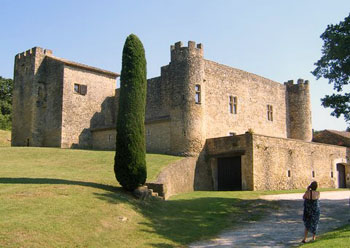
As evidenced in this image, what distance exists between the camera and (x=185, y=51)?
3067 centimetres

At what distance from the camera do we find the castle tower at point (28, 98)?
35781 millimetres

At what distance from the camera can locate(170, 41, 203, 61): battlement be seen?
3064cm

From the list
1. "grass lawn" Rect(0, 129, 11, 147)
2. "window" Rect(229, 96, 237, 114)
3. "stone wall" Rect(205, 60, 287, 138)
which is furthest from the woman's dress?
"grass lawn" Rect(0, 129, 11, 147)

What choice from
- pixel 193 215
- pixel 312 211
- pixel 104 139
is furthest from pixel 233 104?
pixel 312 211

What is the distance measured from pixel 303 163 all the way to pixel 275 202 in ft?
42.0

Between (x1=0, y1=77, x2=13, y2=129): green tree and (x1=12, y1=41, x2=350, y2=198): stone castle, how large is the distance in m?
24.3

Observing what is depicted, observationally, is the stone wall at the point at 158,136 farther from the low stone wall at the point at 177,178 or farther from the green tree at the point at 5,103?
the green tree at the point at 5,103

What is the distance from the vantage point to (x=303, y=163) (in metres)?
31.8

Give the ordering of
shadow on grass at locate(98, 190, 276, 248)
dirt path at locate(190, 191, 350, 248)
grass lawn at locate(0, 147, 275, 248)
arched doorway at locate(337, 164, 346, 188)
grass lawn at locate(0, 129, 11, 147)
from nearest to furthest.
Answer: grass lawn at locate(0, 147, 275, 248) < dirt path at locate(190, 191, 350, 248) < shadow on grass at locate(98, 190, 276, 248) < arched doorway at locate(337, 164, 346, 188) < grass lawn at locate(0, 129, 11, 147)

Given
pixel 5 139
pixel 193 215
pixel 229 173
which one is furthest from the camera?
pixel 5 139

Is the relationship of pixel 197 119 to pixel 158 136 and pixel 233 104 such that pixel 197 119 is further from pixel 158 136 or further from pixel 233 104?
pixel 233 104

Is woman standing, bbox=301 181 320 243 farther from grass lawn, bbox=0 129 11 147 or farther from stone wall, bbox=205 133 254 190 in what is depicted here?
grass lawn, bbox=0 129 11 147

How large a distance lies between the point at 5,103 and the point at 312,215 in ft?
202

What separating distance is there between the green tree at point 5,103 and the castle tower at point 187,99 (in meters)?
39.0
